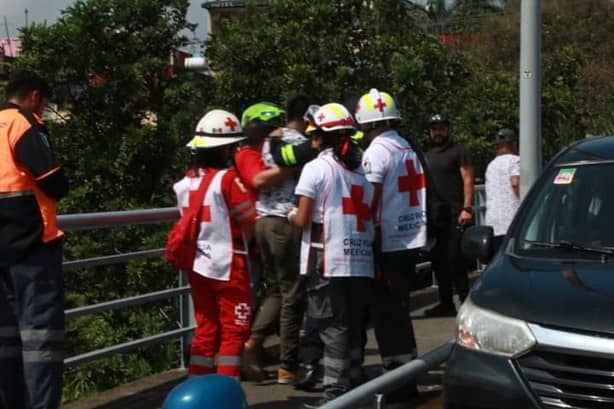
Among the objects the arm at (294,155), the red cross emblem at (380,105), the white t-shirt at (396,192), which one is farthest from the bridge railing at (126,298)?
the red cross emblem at (380,105)

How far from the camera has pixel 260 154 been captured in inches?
288

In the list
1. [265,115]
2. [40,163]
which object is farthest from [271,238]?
[40,163]

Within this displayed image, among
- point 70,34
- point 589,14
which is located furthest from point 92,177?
point 589,14

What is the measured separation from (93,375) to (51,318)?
6551 millimetres

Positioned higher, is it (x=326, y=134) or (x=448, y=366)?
(x=326, y=134)

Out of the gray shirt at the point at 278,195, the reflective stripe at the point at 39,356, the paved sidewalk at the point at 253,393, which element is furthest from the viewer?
the gray shirt at the point at 278,195

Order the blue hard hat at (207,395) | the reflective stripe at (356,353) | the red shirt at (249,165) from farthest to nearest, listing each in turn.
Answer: the red shirt at (249,165) → the reflective stripe at (356,353) → the blue hard hat at (207,395)

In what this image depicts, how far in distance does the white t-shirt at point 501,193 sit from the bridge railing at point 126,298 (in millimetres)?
3321

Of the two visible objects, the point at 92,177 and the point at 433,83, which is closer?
→ the point at 92,177

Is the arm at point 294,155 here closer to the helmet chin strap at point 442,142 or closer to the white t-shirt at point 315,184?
the white t-shirt at point 315,184

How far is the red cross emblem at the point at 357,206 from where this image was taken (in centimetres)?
644

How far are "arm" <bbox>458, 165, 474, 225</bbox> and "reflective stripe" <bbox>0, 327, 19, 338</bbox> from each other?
5.44m

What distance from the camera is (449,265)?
34.6ft

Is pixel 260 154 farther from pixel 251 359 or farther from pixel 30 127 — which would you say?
pixel 30 127
